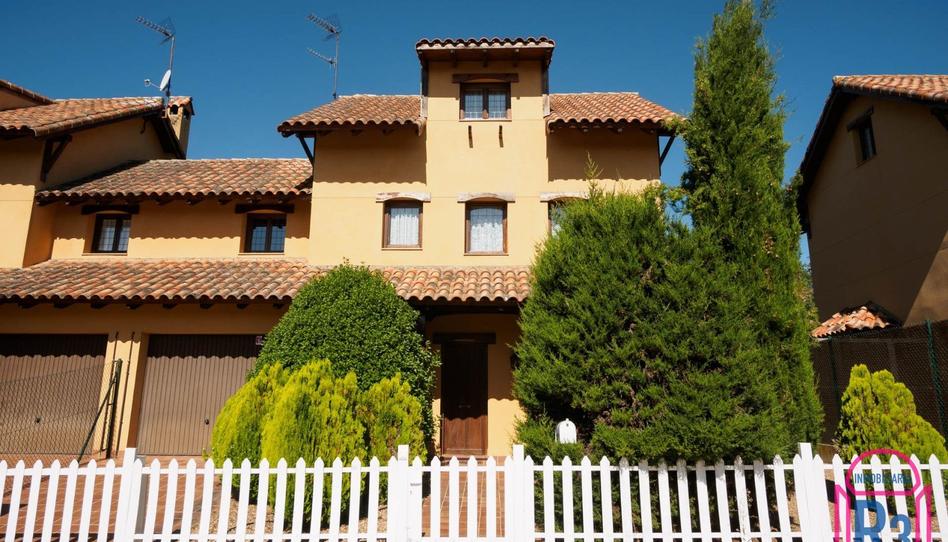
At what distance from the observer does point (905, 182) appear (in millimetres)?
11539

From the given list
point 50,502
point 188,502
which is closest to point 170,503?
point 188,502

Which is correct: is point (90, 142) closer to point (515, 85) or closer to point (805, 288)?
point (515, 85)

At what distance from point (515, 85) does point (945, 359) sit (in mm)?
10114

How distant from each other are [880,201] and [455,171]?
1041 centimetres

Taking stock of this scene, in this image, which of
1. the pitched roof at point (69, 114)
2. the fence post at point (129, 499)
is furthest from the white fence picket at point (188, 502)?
the pitched roof at point (69, 114)

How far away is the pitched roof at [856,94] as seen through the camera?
10.5 m

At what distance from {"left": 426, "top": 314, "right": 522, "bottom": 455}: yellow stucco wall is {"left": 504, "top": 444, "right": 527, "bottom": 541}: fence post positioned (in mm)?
5381

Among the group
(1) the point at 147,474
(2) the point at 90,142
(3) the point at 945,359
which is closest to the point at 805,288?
(3) the point at 945,359

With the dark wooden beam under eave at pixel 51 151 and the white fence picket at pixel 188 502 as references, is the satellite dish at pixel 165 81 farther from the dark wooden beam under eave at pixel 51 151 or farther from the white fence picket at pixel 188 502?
the white fence picket at pixel 188 502

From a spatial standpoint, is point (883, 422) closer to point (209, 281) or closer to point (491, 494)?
point (491, 494)

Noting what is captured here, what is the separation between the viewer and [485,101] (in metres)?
12.7

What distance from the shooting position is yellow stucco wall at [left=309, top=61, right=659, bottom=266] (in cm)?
1176

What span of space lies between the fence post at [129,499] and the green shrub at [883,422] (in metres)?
9.13

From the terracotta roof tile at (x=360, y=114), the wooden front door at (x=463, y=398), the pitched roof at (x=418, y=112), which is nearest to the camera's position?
the wooden front door at (x=463, y=398)
